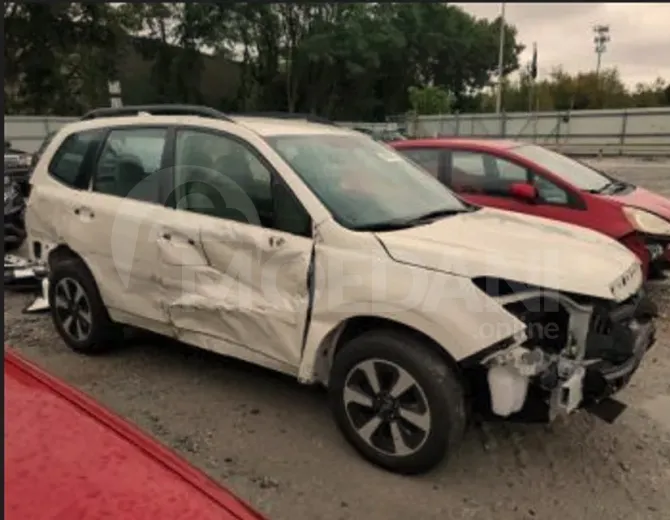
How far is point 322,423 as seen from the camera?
12.7 feet

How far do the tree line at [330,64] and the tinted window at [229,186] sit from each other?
3566cm

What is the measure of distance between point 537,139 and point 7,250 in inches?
1118

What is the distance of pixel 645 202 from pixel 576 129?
27.2m

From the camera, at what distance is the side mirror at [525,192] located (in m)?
6.30

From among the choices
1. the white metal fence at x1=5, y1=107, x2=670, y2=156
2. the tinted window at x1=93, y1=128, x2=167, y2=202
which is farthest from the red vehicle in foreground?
the white metal fence at x1=5, y1=107, x2=670, y2=156

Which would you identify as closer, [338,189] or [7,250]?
[338,189]

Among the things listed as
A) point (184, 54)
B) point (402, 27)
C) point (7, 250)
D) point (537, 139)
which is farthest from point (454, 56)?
point (7, 250)

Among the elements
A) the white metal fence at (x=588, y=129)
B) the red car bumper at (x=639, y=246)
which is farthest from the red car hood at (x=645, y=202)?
the white metal fence at (x=588, y=129)

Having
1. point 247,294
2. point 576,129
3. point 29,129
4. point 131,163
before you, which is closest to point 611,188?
point 247,294

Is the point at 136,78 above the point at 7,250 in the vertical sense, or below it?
above

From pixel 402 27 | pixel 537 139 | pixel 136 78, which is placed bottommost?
pixel 537 139

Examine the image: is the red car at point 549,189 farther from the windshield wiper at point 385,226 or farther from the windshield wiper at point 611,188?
the windshield wiper at point 385,226

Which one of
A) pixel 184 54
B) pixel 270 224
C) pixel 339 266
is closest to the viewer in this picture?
pixel 339 266

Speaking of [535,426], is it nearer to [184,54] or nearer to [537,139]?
[537,139]
